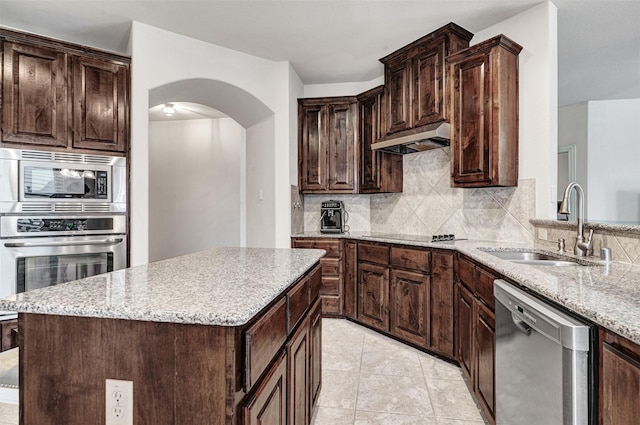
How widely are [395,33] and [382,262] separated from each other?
2.05 m

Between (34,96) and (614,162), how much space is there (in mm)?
6369

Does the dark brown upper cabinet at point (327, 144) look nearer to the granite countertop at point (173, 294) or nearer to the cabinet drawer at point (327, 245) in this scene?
the cabinet drawer at point (327, 245)

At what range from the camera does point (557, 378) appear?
3.49 feet

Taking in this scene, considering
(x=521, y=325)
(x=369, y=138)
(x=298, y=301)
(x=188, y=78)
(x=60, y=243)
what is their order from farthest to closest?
1. (x=369, y=138)
2. (x=188, y=78)
3. (x=60, y=243)
4. (x=298, y=301)
5. (x=521, y=325)

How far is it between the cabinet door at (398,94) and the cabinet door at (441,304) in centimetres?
132

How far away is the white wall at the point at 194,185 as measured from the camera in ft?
18.0

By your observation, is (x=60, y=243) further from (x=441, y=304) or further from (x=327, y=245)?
(x=441, y=304)

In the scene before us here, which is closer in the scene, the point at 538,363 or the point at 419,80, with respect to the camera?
the point at 538,363

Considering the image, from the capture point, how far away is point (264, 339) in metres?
0.99

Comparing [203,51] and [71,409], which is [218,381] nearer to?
[71,409]

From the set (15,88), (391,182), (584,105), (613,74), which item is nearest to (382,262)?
(391,182)

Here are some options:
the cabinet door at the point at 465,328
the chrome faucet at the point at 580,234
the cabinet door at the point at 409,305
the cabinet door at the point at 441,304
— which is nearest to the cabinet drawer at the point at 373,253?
the cabinet door at the point at 409,305

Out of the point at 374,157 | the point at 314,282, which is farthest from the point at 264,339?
the point at 374,157

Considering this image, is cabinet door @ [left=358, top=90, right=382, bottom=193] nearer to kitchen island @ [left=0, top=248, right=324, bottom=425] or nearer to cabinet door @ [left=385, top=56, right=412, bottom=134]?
cabinet door @ [left=385, top=56, right=412, bottom=134]
